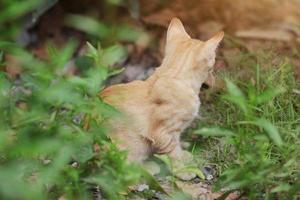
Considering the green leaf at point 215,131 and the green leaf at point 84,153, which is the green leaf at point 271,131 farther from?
the green leaf at point 84,153

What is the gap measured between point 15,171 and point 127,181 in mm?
496

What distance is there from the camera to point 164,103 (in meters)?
3.50

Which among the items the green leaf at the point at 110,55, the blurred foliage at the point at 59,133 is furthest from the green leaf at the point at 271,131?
the green leaf at the point at 110,55

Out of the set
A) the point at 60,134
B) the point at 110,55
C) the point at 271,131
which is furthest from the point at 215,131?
the point at 60,134

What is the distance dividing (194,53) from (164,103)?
299 millimetres

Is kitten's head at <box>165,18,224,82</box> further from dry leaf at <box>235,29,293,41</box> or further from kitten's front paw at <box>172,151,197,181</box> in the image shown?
dry leaf at <box>235,29,293,41</box>

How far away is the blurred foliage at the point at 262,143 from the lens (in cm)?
292

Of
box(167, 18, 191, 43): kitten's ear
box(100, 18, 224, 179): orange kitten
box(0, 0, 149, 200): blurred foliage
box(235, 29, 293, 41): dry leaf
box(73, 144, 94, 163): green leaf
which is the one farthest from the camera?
box(235, 29, 293, 41): dry leaf

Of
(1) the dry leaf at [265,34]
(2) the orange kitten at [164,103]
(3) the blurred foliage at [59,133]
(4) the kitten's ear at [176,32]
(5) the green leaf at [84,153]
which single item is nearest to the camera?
(3) the blurred foliage at [59,133]

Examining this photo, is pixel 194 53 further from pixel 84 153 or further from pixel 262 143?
pixel 84 153

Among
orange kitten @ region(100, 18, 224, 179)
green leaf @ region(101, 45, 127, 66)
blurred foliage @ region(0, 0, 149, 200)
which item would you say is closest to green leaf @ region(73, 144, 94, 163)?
blurred foliage @ region(0, 0, 149, 200)

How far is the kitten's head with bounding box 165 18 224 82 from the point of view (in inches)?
138

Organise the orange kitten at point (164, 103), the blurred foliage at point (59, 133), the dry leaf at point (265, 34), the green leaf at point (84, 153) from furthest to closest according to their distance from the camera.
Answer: the dry leaf at point (265, 34), the orange kitten at point (164, 103), the green leaf at point (84, 153), the blurred foliage at point (59, 133)

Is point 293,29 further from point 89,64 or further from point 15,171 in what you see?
point 15,171
